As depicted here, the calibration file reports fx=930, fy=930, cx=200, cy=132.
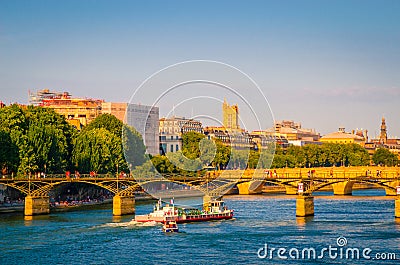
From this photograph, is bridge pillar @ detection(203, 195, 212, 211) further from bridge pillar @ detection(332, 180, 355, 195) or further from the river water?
bridge pillar @ detection(332, 180, 355, 195)

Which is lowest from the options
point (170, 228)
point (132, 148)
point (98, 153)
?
point (170, 228)

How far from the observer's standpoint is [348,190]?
152m

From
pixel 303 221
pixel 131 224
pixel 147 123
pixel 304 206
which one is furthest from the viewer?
pixel 147 123

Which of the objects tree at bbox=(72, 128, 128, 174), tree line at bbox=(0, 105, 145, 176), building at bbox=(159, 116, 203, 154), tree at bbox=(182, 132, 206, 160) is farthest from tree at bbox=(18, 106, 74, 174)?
building at bbox=(159, 116, 203, 154)

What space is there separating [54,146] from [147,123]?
219 feet

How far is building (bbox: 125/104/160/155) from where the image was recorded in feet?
576

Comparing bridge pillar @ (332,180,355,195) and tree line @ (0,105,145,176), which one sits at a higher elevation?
tree line @ (0,105,145,176)

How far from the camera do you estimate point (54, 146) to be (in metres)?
117

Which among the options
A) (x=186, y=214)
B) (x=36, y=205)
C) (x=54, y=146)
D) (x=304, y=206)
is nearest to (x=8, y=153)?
(x=54, y=146)

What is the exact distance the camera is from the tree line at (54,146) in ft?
360

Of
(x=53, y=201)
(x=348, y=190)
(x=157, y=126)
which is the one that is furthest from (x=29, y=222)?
(x=157, y=126)

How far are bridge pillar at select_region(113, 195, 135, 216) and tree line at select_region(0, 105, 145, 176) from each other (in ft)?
49.6

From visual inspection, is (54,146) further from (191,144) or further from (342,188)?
(191,144)
